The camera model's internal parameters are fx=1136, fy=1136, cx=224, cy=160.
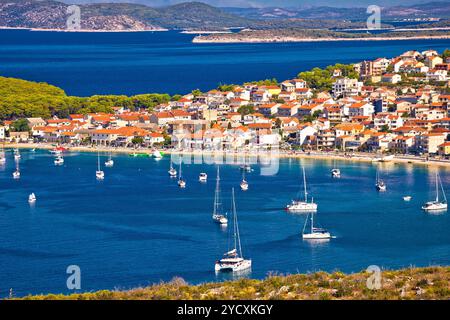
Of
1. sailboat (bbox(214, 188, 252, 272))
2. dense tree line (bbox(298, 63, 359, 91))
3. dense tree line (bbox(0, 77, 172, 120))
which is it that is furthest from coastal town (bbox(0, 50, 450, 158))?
sailboat (bbox(214, 188, 252, 272))

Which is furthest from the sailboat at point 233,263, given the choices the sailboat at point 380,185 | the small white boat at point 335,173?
the small white boat at point 335,173

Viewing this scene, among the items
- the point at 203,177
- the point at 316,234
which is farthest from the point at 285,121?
the point at 316,234

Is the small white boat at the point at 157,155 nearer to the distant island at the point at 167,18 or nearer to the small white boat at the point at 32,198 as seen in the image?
the small white boat at the point at 32,198

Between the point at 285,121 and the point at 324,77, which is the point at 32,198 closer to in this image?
the point at 285,121
